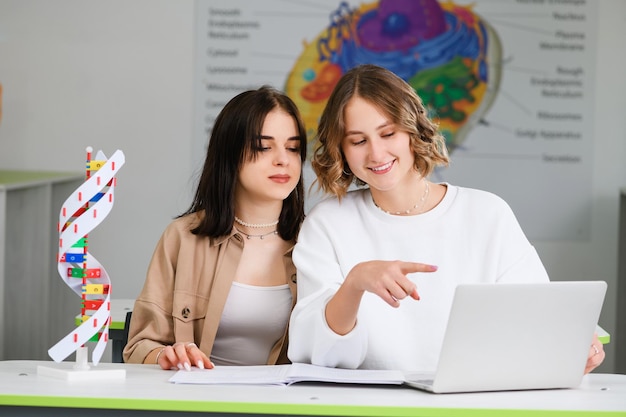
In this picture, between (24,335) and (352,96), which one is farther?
(24,335)

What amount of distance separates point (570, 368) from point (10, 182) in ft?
9.64

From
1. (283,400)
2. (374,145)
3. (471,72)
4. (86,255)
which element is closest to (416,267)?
(283,400)

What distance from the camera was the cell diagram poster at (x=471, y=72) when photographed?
5.21 m

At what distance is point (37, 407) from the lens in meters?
1.73

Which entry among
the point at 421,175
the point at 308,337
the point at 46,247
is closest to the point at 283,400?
the point at 308,337

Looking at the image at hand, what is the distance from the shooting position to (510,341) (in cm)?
175

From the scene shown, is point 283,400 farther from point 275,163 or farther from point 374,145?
point 275,163

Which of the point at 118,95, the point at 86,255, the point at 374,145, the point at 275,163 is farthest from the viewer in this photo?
the point at 118,95

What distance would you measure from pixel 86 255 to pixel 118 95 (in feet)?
11.2

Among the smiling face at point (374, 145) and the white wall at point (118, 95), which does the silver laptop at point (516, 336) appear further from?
the white wall at point (118, 95)

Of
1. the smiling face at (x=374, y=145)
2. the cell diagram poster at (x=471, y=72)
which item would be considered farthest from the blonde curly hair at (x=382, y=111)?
the cell diagram poster at (x=471, y=72)

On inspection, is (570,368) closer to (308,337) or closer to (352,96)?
(308,337)

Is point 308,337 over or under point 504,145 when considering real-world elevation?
under

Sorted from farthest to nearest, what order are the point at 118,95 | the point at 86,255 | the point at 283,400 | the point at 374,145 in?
the point at 118,95, the point at 374,145, the point at 86,255, the point at 283,400
